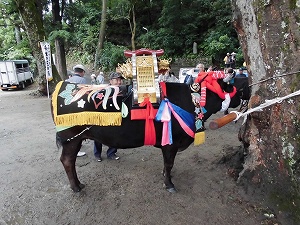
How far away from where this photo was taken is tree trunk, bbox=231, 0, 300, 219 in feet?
9.14

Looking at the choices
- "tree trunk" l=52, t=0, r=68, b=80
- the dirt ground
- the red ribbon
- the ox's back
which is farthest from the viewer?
"tree trunk" l=52, t=0, r=68, b=80

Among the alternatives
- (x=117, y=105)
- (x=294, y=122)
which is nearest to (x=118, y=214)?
(x=117, y=105)

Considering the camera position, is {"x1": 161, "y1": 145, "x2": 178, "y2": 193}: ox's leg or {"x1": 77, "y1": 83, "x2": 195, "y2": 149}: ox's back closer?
{"x1": 77, "y1": 83, "x2": 195, "y2": 149}: ox's back

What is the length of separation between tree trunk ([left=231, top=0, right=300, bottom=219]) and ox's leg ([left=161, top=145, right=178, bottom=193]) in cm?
108

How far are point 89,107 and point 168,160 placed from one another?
1.37 metres

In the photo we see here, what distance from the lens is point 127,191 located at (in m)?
3.73

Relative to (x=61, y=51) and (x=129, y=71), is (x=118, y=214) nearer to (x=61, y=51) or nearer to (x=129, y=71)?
(x=129, y=71)

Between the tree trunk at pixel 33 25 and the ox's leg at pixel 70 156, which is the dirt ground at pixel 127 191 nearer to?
the ox's leg at pixel 70 156

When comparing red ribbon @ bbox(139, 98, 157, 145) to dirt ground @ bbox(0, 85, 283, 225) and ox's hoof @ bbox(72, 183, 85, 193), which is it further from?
ox's hoof @ bbox(72, 183, 85, 193)

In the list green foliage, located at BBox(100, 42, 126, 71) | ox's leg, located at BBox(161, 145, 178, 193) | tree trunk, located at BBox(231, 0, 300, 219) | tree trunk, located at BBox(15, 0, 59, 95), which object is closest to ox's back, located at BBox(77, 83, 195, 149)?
ox's leg, located at BBox(161, 145, 178, 193)

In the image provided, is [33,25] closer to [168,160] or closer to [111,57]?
[111,57]

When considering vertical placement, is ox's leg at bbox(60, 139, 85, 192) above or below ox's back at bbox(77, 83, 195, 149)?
below

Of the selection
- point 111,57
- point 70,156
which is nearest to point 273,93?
point 70,156

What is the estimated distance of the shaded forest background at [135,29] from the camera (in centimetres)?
1680
